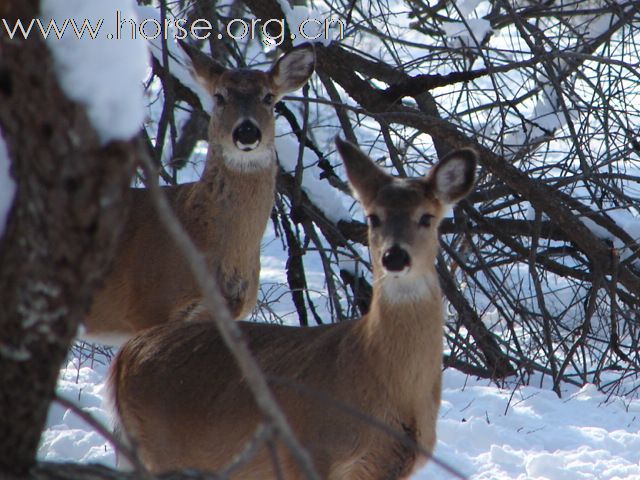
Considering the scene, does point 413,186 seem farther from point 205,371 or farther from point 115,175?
point 115,175

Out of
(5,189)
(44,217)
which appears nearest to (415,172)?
(5,189)

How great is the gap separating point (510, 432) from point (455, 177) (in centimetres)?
179

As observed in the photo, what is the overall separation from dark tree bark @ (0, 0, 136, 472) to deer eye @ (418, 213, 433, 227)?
231cm

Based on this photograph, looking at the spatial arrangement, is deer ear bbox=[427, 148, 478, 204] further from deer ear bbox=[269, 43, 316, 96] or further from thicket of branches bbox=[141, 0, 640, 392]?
deer ear bbox=[269, 43, 316, 96]

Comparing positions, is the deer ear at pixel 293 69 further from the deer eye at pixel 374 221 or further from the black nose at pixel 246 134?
the deer eye at pixel 374 221

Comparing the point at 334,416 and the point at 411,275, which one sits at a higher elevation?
the point at 411,275

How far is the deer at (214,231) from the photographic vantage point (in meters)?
5.63

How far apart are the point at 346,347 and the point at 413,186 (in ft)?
2.32

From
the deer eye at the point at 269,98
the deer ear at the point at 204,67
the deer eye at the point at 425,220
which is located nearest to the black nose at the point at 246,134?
the deer eye at the point at 269,98

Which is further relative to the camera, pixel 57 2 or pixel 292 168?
pixel 292 168

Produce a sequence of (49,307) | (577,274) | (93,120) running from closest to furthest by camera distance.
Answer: (93,120) → (49,307) → (577,274)

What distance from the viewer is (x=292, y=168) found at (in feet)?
23.6

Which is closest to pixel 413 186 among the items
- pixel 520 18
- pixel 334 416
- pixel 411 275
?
pixel 411 275

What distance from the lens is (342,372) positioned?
4.29 metres
